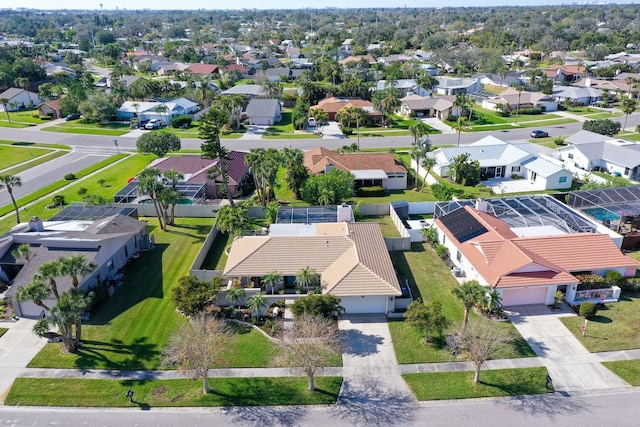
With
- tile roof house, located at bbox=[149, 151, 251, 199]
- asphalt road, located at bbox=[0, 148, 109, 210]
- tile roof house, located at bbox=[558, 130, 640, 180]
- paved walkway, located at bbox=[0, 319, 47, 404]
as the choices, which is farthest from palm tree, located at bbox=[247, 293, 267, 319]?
tile roof house, located at bbox=[558, 130, 640, 180]

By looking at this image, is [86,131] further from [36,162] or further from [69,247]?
[69,247]

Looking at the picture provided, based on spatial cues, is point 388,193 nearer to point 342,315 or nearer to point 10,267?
point 342,315

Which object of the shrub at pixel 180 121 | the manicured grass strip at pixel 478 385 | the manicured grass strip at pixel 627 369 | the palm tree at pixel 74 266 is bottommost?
the manicured grass strip at pixel 478 385

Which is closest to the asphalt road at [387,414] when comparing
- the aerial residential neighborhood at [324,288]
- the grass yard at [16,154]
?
the aerial residential neighborhood at [324,288]

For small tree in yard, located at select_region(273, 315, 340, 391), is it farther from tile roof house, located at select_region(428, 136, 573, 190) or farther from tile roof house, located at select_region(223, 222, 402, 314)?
tile roof house, located at select_region(428, 136, 573, 190)

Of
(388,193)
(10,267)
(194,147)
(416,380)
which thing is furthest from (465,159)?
(10,267)

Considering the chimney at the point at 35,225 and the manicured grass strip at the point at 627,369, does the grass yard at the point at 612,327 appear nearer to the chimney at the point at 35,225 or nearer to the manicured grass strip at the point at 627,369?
the manicured grass strip at the point at 627,369
